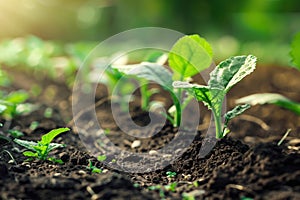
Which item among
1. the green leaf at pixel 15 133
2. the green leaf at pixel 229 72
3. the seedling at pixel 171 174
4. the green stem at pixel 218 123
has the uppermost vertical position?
the green leaf at pixel 229 72

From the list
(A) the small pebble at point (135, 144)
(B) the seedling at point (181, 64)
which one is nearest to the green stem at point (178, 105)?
(B) the seedling at point (181, 64)

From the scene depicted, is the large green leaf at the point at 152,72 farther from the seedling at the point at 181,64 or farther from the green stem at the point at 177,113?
the green stem at the point at 177,113

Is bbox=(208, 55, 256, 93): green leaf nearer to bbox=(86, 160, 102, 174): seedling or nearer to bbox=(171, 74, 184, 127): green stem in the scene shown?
bbox=(171, 74, 184, 127): green stem

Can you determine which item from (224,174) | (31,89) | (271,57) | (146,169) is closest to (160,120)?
(146,169)

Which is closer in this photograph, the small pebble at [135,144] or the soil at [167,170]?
the soil at [167,170]

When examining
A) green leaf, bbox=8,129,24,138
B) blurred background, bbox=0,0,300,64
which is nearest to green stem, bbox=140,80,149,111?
green leaf, bbox=8,129,24,138

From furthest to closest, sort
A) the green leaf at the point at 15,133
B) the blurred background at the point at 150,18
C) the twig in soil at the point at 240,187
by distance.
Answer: the blurred background at the point at 150,18 < the green leaf at the point at 15,133 < the twig in soil at the point at 240,187

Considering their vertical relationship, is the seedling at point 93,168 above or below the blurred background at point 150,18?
below

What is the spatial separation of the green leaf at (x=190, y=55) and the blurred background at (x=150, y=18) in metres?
4.17

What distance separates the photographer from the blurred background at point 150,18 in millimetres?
6727

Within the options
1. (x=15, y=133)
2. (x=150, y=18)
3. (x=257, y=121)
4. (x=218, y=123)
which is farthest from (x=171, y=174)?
(x=150, y=18)

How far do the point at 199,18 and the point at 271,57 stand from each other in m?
2.89

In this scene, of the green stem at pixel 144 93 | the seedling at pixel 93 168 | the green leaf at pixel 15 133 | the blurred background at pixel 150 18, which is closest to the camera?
the seedling at pixel 93 168

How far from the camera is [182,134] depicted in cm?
249
